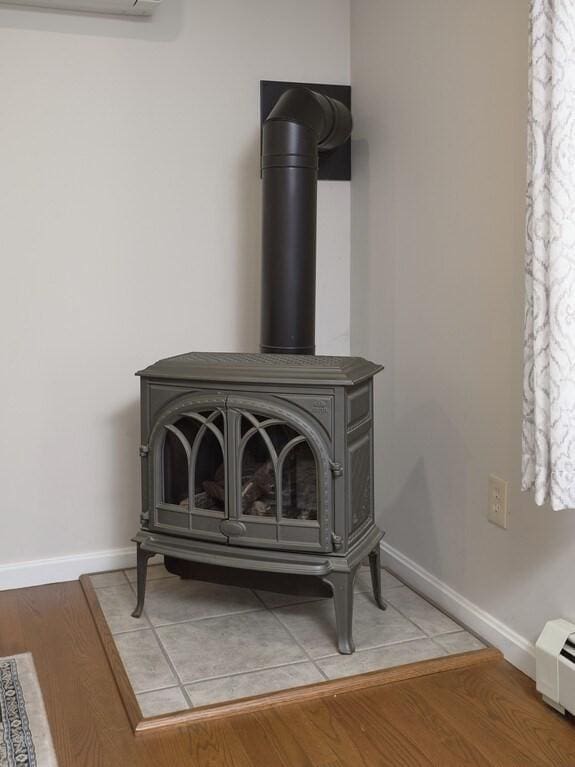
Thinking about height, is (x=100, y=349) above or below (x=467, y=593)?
above

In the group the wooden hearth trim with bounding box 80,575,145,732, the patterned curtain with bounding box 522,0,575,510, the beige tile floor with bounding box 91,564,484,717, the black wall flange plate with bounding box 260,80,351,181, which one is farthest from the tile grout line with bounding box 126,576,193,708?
the black wall flange plate with bounding box 260,80,351,181

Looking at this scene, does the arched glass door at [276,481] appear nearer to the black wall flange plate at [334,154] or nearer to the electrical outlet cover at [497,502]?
the electrical outlet cover at [497,502]

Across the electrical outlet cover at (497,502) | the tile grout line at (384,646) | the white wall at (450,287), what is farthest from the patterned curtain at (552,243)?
the tile grout line at (384,646)

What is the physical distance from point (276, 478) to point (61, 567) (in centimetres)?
101

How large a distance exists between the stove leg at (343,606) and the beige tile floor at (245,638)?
0.03 m

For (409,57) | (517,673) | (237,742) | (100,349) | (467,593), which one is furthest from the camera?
(100,349)

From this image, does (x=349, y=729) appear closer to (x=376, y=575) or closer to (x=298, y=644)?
(x=298, y=644)

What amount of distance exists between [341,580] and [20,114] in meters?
Result: 1.72

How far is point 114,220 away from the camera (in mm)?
2727

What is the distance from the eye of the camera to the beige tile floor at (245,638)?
6.70 feet

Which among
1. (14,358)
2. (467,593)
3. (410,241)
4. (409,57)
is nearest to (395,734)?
(467,593)

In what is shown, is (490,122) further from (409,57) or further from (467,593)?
(467,593)

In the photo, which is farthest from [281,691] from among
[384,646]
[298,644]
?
[384,646]

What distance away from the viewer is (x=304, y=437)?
2.12 metres
